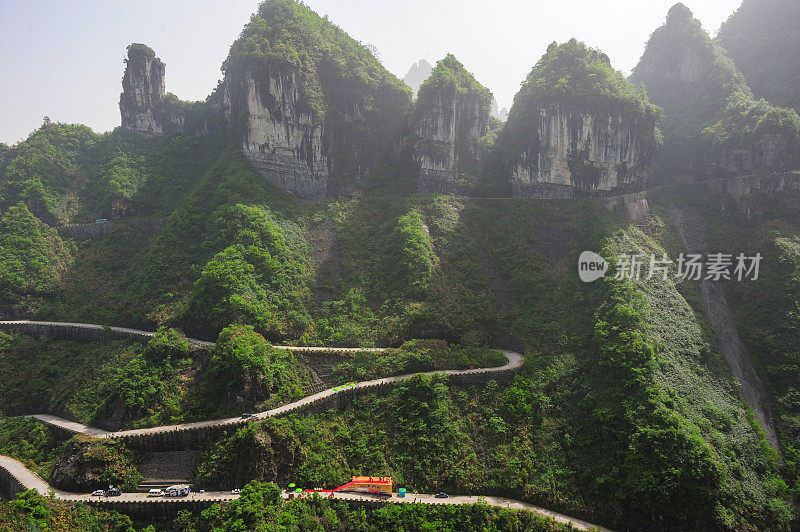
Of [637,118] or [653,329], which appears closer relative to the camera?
[653,329]

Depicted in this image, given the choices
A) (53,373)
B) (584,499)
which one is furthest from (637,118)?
(53,373)

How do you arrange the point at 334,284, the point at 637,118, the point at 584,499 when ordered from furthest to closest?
the point at 637,118 → the point at 334,284 → the point at 584,499

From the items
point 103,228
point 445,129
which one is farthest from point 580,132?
point 103,228

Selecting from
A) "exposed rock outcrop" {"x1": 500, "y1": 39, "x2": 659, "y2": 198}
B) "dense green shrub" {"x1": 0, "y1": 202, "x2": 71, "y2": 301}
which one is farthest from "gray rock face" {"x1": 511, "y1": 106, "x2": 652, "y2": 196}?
"dense green shrub" {"x1": 0, "y1": 202, "x2": 71, "y2": 301}

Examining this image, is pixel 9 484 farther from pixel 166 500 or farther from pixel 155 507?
pixel 166 500

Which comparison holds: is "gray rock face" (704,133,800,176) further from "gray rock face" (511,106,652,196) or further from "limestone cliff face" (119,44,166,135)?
"limestone cliff face" (119,44,166,135)

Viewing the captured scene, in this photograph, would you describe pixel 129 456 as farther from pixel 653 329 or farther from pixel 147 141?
pixel 147 141

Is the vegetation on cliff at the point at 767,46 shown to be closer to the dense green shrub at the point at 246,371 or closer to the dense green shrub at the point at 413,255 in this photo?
the dense green shrub at the point at 413,255

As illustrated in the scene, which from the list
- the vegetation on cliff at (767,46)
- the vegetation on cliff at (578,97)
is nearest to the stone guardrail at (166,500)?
the vegetation on cliff at (578,97)
